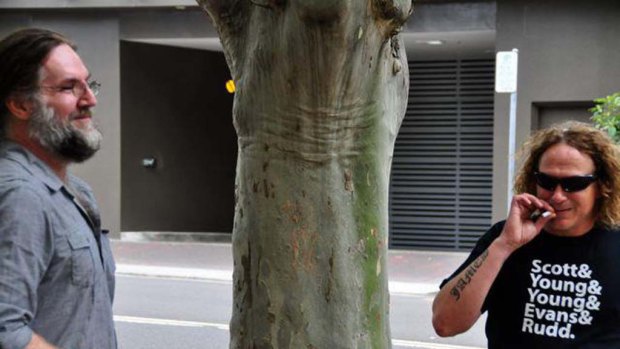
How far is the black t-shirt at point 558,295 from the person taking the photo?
2.73 meters

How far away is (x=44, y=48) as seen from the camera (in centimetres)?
237

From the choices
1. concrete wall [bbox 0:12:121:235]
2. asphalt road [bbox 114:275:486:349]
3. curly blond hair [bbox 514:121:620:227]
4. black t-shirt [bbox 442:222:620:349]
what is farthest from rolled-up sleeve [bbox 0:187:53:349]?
concrete wall [bbox 0:12:121:235]

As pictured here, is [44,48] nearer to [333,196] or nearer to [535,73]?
[333,196]

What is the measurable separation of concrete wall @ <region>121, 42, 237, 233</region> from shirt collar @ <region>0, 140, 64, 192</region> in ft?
47.1

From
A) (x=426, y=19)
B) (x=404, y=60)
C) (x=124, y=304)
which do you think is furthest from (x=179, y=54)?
(x=404, y=60)

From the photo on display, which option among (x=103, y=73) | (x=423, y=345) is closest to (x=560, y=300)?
(x=423, y=345)

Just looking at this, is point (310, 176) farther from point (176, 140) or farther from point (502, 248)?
point (176, 140)

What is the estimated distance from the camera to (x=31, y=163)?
233 cm

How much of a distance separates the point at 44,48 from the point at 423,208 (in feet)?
46.1

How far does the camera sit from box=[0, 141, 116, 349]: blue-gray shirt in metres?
2.13

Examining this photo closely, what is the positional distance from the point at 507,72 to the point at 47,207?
9095 millimetres

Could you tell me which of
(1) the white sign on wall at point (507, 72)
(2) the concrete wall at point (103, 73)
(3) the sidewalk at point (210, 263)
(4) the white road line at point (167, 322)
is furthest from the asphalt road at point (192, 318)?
(2) the concrete wall at point (103, 73)

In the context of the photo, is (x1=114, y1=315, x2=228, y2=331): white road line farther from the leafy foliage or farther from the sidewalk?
the leafy foliage

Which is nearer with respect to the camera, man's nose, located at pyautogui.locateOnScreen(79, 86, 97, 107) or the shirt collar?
the shirt collar
